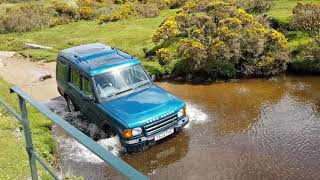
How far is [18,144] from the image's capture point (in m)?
9.29

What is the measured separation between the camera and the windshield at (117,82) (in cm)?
1191

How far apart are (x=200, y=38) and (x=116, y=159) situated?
16745mm

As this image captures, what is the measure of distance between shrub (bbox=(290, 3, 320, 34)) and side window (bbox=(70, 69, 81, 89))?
10843 millimetres

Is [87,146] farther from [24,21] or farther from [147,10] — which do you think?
[24,21]

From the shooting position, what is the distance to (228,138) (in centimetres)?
1211

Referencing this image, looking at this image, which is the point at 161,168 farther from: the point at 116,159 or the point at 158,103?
the point at 116,159

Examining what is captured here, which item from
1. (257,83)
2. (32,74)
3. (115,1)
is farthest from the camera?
(115,1)

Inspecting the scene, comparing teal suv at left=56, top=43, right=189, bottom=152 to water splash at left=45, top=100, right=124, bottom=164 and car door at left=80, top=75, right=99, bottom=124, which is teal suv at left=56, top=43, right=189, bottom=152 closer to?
car door at left=80, top=75, right=99, bottom=124

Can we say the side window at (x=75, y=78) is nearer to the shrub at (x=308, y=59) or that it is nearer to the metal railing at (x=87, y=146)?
the metal railing at (x=87, y=146)

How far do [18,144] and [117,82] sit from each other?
3701 mm

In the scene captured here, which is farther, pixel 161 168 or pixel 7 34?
pixel 7 34

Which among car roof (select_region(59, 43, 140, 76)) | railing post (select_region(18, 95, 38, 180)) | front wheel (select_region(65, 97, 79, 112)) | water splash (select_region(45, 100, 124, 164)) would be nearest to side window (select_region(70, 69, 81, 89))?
car roof (select_region(59, 43, 140, 76))

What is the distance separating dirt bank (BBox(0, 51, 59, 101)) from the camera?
18047 millimetres

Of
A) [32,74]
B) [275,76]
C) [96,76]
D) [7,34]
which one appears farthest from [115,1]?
[96,76]
